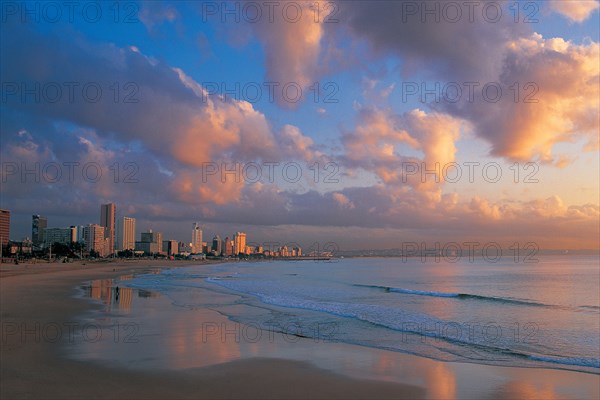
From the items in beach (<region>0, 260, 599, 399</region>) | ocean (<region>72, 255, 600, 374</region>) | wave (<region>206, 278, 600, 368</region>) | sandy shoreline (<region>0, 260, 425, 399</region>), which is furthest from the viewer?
ocean (<region>72, 255, 600, 374</region>)

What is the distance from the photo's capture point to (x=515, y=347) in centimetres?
1438

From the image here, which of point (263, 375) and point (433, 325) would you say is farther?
point (433, 325)

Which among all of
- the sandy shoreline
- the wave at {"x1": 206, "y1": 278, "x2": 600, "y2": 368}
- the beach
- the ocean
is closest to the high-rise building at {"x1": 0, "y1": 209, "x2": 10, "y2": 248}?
the ocean

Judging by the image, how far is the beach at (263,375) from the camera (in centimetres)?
863

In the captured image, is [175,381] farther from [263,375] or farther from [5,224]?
[5,224]

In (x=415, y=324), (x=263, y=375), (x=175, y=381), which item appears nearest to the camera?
(x=175, y=381)

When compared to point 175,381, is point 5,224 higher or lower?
higher

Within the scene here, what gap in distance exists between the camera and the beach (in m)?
8.63

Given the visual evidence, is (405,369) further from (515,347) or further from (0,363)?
(0,363)

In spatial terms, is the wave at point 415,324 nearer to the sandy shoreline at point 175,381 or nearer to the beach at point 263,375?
the beach at point 263,375

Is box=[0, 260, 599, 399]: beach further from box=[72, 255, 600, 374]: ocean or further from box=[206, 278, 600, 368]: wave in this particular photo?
box=[206, 278, 600, 368]: wave

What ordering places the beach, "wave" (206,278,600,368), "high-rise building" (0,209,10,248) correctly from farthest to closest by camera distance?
1. "high-rise building" (0,209,10,248)
2. "wave" (206,278,600,368)
3. the beach

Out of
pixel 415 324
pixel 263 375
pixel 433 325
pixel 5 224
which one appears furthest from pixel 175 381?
pixel 5 224

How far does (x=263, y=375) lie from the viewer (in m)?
10.0
